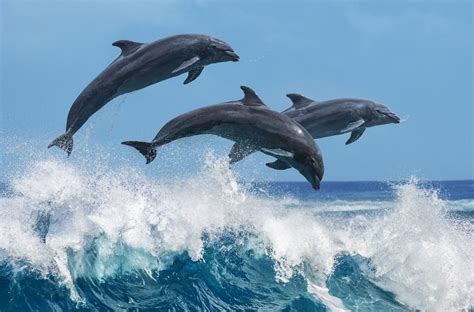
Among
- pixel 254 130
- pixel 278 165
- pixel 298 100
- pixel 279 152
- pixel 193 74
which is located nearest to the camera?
pixel 279 152

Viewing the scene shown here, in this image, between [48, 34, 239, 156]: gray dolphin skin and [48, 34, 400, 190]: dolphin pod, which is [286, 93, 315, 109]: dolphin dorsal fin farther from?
[48, 34, 239, 156]: gray dolphin skin

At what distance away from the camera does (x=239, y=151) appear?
8867 mm

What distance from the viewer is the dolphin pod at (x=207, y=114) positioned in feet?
27.9

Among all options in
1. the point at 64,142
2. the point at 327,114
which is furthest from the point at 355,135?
the point at 64,142

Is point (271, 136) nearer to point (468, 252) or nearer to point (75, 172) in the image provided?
point (75, 172)

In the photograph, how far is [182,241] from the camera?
36.8ft

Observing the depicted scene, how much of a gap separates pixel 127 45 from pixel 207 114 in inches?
74.6

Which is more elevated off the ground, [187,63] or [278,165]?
[187,63]

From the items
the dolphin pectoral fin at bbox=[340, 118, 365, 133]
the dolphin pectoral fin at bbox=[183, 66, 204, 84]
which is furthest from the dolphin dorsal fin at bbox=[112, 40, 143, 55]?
the dolphin pectoral fin at bbox=[340, 118, 365, 133]

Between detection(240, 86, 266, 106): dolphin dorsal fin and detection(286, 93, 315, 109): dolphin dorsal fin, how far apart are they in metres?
1.77

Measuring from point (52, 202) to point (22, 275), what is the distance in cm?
147

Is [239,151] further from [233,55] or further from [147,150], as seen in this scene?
[233,55]

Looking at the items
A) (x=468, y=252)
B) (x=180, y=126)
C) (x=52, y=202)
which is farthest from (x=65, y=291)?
(x=468, y=252)

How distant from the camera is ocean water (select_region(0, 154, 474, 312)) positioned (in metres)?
9.81
